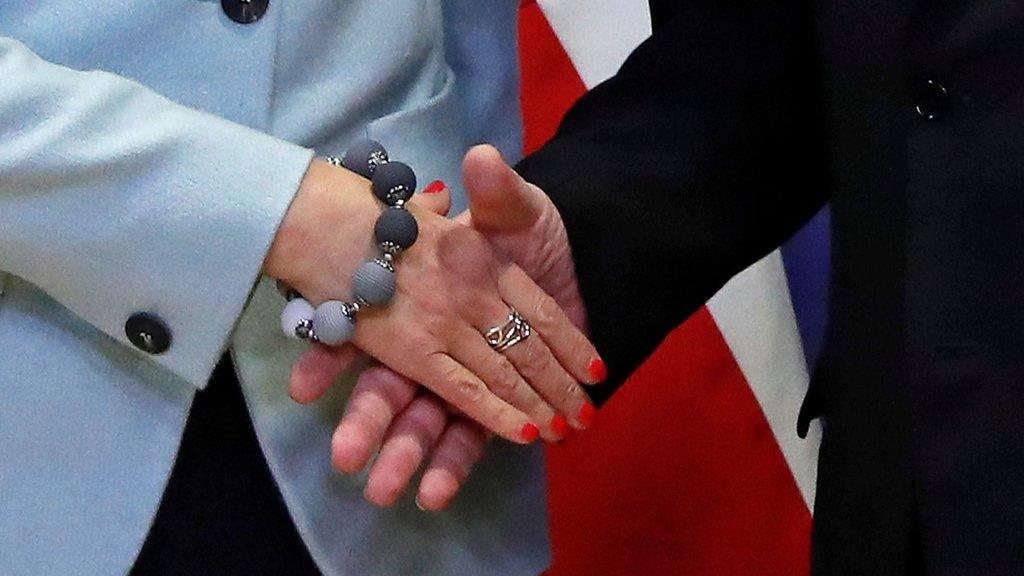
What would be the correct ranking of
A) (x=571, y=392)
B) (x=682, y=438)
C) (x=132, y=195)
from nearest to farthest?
(x=132, y=195) < (x=571, y=392) < (x=682, y=438)

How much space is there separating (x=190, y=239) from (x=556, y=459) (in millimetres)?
542

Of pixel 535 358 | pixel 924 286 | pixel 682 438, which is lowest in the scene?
pixel 682 438

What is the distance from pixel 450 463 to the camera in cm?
66

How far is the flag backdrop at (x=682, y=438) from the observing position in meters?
1.07

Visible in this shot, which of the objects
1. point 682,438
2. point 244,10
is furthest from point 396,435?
point 682,438

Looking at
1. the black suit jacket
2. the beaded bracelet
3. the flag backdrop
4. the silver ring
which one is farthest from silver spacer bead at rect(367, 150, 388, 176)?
the flag backdrop

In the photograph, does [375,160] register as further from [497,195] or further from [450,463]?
[450,463]

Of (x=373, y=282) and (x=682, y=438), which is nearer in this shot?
(x=373, y=282)

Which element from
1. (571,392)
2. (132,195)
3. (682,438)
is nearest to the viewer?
(132,195)

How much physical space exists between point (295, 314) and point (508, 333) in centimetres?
11

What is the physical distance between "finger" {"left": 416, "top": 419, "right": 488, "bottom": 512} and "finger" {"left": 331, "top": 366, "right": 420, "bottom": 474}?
32 mm

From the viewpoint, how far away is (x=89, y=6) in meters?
0.60

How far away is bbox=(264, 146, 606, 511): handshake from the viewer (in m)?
0.61

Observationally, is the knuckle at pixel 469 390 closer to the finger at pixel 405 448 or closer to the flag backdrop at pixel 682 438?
the finger at pixel 405 448
